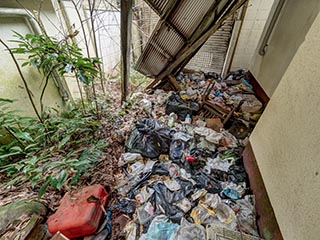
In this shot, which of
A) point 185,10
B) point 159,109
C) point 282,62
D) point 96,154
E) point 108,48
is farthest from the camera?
point 108,48

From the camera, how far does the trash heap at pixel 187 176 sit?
1288mm

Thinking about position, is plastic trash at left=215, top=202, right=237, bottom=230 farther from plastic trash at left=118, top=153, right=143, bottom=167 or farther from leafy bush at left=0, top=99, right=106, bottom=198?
leafy bush at left=0, top=99, right=106, bottom=198

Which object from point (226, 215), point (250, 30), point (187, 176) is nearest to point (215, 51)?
point (250, 30)

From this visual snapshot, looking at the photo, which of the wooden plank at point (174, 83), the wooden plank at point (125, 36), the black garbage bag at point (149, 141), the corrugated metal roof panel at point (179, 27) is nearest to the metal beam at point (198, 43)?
the corrugated metal roof panel at point (179, 27)

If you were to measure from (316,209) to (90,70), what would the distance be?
1.89 meters

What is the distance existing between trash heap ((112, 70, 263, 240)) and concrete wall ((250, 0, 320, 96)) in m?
0.51

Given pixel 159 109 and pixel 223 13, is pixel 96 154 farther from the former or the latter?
pixel 223 13

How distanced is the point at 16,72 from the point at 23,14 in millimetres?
665

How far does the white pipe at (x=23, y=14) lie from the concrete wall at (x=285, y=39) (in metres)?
3.33

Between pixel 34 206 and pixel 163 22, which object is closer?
pixel 34 206

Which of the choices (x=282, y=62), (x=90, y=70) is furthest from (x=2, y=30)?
(x=282, y=62)

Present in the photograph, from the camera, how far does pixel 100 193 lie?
4.67 feet

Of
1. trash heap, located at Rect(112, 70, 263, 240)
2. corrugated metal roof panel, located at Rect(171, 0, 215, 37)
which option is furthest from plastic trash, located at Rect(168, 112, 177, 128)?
corrugated metal roof panel, located at Rect(171, 0, 215, 37)

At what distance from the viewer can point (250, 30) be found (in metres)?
3.53
